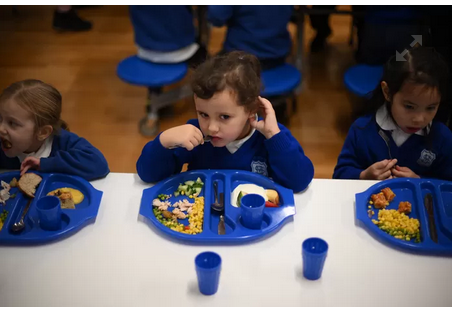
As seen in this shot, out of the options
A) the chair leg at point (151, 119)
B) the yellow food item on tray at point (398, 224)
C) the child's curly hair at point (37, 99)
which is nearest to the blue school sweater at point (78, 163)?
the child's curly hair at point (37, 99)

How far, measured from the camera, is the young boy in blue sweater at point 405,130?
5.41 ft

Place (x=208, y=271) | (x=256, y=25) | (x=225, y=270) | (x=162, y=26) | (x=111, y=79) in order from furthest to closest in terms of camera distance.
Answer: (x=111, y=79), (x=162, y=26), (x=256, y=25), (x=225, y=270), (x=208, y=271)

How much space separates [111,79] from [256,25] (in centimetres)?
132

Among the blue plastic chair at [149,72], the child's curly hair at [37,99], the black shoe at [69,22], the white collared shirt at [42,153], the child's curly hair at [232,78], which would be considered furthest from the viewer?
the black shoe at [69,22]

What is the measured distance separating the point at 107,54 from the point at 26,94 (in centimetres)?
240

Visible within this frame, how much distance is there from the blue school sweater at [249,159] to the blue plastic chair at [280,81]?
43.5 inches

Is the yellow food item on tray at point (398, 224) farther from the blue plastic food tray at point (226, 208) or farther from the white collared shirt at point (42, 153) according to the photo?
the white collared shirt at point (42, 153)

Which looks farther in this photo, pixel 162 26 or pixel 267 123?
pixel 162 26

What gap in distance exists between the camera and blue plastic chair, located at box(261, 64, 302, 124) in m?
2.78

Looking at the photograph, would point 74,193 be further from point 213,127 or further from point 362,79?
point 362,79

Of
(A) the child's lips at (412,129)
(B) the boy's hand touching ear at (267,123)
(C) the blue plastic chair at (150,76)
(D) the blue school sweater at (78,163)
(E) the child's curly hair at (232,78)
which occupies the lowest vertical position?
(C) the blue plastic chair at (150,76)

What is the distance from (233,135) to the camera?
1579 mm

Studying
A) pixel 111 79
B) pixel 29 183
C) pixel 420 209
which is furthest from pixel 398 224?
pixel 111 79
